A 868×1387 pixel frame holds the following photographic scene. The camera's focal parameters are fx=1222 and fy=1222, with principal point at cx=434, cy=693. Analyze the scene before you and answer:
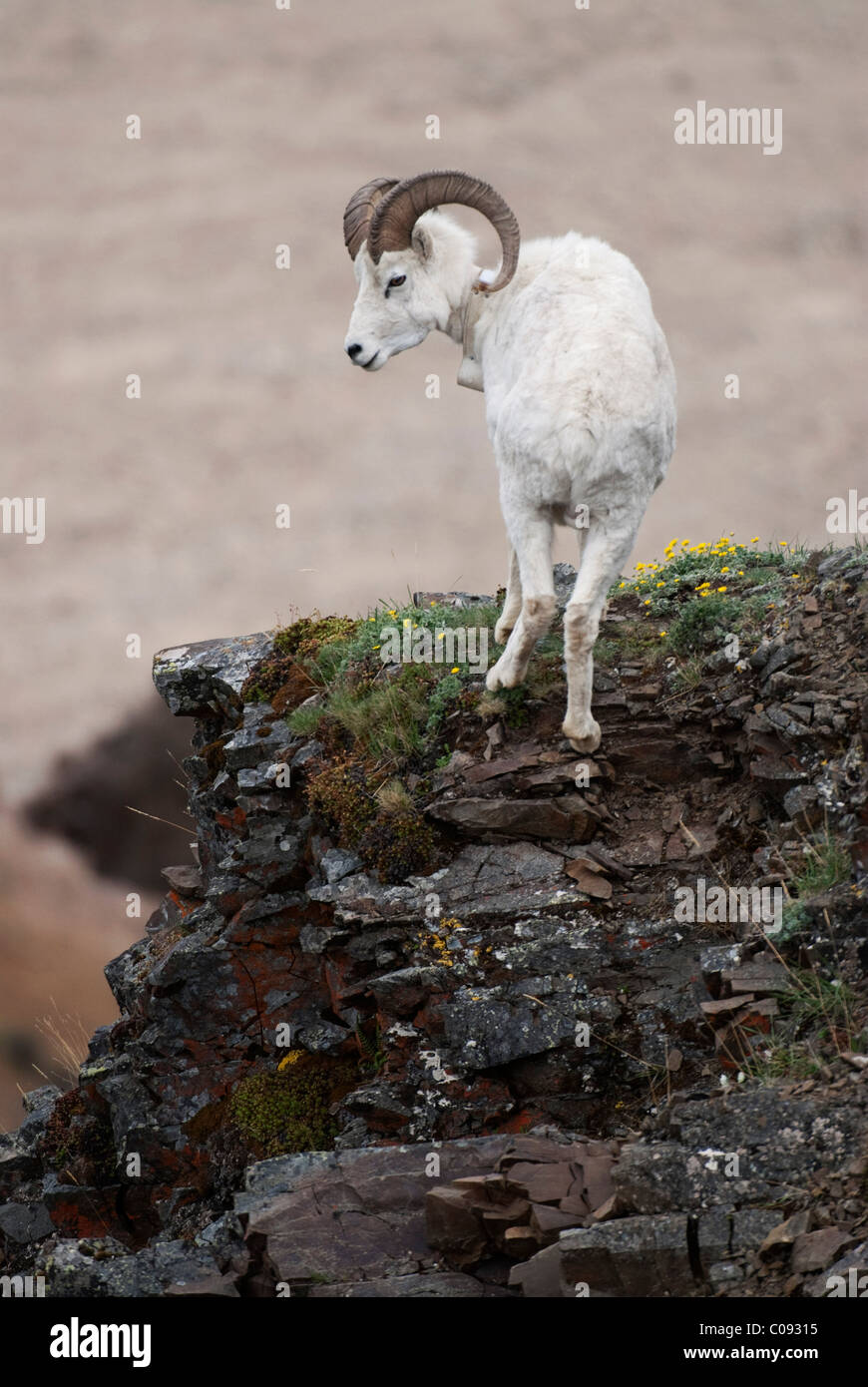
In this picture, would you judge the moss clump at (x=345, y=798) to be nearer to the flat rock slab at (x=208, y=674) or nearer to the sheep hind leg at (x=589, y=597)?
the sheep hind leg at (x=589, y=597)

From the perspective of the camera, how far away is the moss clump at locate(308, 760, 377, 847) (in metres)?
9.79

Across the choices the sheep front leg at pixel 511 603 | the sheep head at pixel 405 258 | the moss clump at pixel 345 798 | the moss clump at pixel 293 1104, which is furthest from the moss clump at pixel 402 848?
the sheep head at pixel 405 258

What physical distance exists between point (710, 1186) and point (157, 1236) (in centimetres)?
551

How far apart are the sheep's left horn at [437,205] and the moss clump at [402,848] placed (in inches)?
165

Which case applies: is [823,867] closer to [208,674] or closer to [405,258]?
[405,258]

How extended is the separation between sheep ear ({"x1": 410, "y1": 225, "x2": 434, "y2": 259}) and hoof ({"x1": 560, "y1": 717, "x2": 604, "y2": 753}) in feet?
13.3

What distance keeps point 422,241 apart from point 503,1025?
6.19 meters

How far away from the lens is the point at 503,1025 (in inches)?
324

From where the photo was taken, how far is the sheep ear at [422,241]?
994 centimetres

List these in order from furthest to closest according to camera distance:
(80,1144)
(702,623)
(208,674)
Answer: (208,674) → (80,1144) → (702,623)

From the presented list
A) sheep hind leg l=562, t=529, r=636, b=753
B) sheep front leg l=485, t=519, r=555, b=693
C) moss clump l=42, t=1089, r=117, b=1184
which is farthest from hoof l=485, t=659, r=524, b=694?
moss clump l=42, t=1089, r=117, b=1184

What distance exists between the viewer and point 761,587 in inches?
421

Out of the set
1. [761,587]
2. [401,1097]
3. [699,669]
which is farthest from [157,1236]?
[761,587]

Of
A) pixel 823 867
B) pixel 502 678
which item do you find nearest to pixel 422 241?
pixel 502 678
